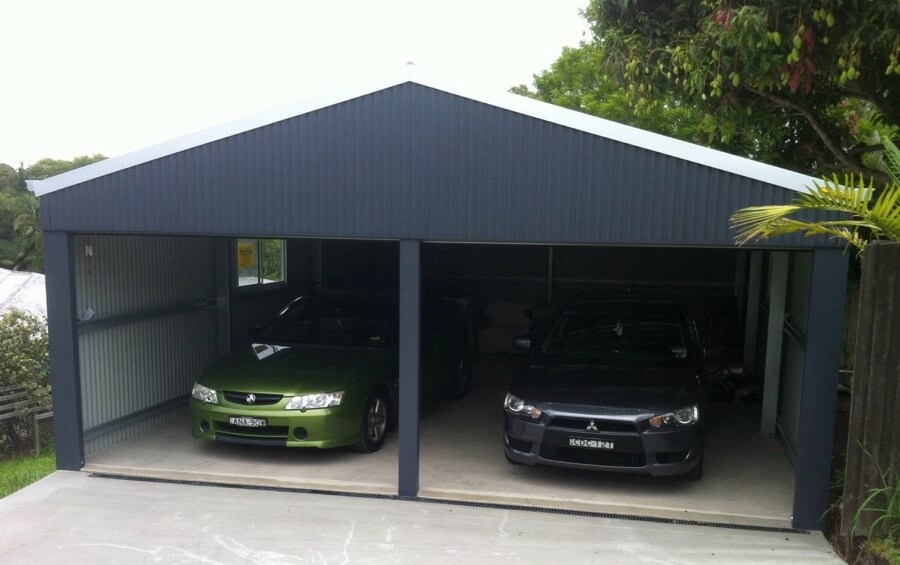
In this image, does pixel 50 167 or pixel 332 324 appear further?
pixel 50 167

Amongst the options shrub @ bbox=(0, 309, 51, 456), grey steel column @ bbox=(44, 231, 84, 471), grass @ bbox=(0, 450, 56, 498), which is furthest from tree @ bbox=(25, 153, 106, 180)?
grey steel column @ bbox=(44, 231, 84, 471)

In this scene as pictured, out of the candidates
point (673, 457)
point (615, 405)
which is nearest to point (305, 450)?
point (615, 405)

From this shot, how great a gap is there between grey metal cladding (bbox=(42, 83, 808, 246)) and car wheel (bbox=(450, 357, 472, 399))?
156 inches

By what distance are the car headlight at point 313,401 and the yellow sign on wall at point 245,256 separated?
13.0ft

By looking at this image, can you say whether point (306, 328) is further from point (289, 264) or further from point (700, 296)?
point (700, 296)

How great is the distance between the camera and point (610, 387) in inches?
265

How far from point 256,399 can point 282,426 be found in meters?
0.38

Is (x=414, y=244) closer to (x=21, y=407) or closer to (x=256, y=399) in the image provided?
(x=256, y=399)

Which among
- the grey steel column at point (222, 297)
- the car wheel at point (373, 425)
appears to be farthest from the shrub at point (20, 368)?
the car wheel at point (373, 425)

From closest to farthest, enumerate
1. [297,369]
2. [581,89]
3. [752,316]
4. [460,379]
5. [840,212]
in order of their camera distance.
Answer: [840,212] < [297,369] < [460,379] < [752,316] < [581,89]

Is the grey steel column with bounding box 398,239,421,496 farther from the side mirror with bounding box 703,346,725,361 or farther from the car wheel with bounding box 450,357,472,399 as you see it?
the car wheel with bounding box 450,357,472,399

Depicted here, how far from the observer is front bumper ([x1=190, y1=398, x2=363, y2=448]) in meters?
7.11

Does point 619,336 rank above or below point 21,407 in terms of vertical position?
above

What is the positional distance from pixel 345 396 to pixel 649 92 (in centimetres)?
459
